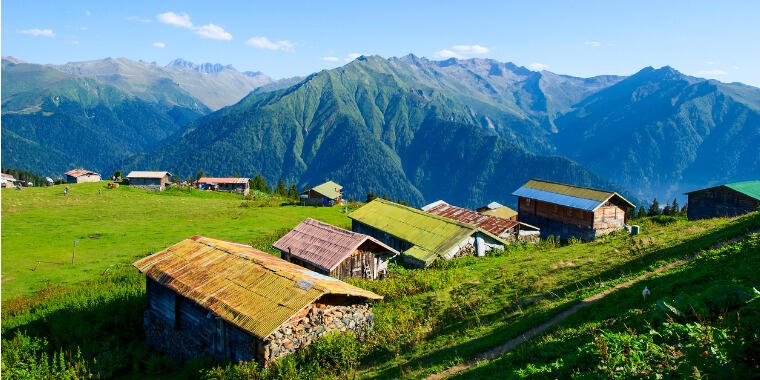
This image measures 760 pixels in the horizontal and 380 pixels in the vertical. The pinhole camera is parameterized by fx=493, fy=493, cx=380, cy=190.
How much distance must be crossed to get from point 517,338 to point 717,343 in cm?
866

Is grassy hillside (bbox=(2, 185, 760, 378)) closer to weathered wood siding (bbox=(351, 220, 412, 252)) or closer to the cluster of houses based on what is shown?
the cluster of houses

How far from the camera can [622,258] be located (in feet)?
91.0

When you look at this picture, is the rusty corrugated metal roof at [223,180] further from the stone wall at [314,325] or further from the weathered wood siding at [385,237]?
the stone wall at [314,325]

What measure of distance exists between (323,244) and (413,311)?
38.6ft

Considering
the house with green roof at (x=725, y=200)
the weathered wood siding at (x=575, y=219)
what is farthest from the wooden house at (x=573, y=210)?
the house with green roof at (x=725, y=200)

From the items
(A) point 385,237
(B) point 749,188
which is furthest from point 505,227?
(B) point 749,188

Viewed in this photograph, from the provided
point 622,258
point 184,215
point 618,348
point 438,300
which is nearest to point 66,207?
point 184,215

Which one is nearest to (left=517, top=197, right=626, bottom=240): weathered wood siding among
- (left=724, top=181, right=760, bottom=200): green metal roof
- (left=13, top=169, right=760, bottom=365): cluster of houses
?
(left=13, top=169, right=760, bottom=365): cluster of houses

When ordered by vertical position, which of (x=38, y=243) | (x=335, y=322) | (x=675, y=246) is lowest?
(x=38, y=243)

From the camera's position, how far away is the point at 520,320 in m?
19.4

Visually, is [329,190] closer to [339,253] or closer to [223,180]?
[223,180]

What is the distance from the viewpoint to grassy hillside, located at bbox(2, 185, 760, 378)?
18.2m

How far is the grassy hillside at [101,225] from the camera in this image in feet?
138

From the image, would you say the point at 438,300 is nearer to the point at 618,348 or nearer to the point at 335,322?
the point at 335,322
